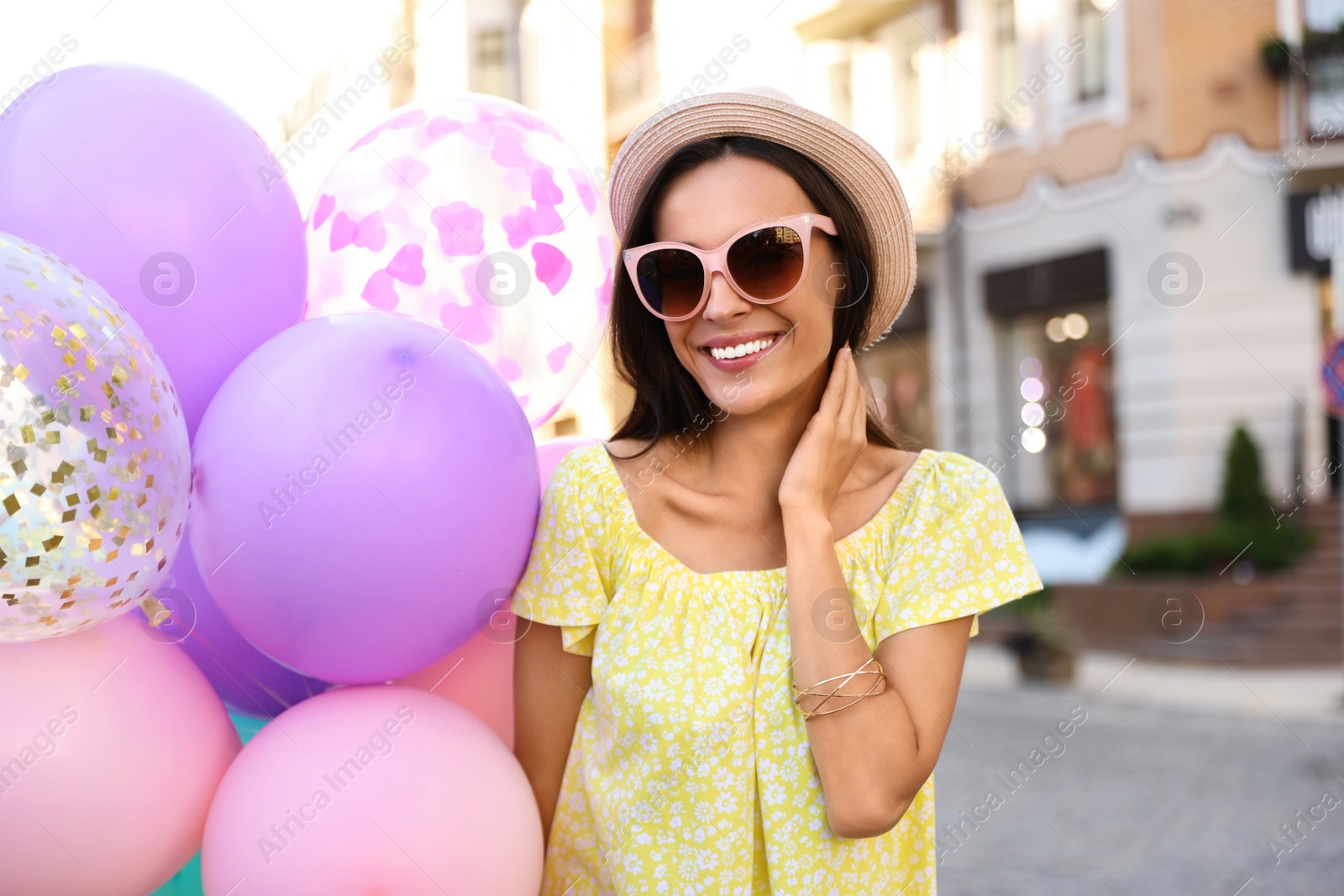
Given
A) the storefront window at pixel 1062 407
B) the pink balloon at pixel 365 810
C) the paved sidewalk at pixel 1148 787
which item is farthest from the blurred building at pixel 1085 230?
the pink balloon at pixel 365 810

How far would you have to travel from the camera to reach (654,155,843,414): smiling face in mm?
1780

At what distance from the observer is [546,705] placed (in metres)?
1.82

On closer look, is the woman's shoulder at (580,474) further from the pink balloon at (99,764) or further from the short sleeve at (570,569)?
the pink balloon at (99,764)

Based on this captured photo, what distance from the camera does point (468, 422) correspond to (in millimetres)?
1629

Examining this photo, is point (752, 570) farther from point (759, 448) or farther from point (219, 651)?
point (219, 651)

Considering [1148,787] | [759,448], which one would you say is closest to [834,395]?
[759,448]

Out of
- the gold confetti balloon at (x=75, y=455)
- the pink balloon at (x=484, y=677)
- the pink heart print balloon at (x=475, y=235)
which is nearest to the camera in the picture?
the gold confetti balloon at (x=75, y=455)

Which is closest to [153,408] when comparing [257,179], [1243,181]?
[257,179]

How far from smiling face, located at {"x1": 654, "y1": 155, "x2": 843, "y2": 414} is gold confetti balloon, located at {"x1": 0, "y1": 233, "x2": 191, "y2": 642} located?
0.73 meters

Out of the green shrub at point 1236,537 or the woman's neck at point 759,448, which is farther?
the green shrub at point 1236,537

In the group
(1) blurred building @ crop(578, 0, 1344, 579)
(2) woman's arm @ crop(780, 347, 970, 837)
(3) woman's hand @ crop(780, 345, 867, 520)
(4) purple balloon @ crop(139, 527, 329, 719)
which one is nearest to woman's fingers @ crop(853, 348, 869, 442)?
(3) woman's hand @ crop(780, 345, 867, 520)

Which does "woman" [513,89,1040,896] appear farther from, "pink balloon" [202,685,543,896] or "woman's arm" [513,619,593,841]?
"pink balloon" [202,685,543,896]

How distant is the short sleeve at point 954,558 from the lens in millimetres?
1705

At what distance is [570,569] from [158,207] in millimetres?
764
